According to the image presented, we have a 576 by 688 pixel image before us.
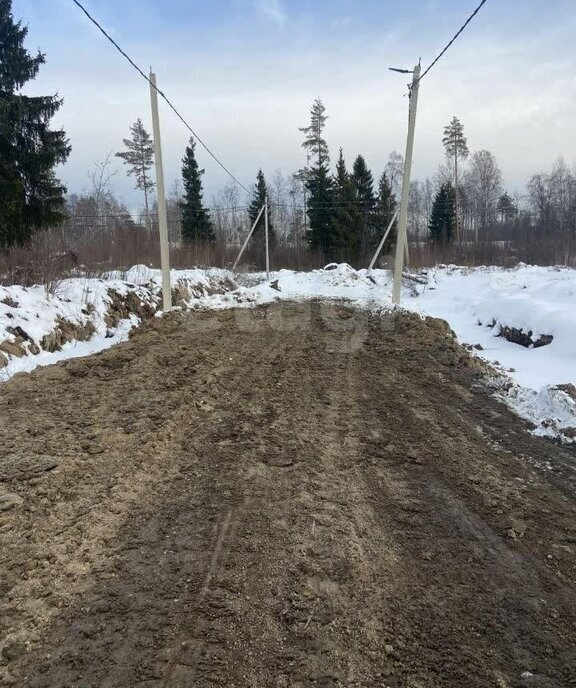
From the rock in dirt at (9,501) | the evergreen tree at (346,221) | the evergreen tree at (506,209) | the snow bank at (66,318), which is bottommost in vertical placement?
the rock in dirt at (9,501)

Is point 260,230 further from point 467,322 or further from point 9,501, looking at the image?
point 9,501

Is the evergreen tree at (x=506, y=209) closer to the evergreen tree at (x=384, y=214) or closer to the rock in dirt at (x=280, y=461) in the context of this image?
the evergreen tree at (x=384, y=214)

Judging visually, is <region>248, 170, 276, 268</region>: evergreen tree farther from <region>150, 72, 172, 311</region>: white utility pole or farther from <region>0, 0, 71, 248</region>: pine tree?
<region>150, 72, 172, 311</region>: white utility pole

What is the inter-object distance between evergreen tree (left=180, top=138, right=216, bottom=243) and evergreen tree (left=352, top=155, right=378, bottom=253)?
13561 millimetres

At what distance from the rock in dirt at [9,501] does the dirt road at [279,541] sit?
2.6 inches

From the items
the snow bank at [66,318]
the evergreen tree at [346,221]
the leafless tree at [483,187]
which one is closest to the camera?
the snow bank at [66,318]

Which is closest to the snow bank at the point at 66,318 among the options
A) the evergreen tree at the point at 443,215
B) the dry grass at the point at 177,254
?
the dry grass at the point at 177,254

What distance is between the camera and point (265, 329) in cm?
1272

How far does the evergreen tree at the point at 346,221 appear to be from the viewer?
138 feet

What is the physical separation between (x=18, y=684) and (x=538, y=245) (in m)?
54.2

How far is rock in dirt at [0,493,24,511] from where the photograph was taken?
342cm

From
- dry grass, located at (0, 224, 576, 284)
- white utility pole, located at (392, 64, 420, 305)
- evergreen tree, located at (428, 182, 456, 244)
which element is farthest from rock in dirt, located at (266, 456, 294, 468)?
evergreen tree, located at (428, 182, 456, 244)

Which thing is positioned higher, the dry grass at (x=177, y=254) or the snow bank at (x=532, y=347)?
the dry grass at (x=177, y=254)

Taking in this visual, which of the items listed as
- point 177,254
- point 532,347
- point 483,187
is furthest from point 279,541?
point 483,187
